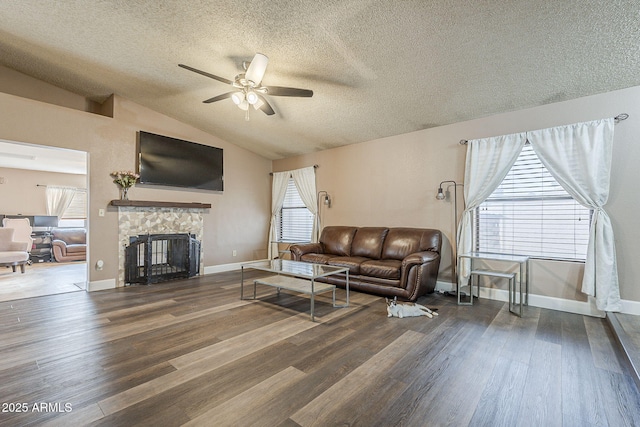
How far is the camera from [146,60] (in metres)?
3.57

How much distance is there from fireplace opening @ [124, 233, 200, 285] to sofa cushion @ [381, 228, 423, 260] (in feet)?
11.7

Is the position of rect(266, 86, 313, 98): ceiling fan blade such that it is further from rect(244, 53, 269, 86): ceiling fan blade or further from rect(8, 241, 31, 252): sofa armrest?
rect(8, 241, 31, 252): sofa armrest

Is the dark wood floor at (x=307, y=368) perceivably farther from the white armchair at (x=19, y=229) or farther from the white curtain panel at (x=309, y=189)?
the white armchair at (x=19, y=229)

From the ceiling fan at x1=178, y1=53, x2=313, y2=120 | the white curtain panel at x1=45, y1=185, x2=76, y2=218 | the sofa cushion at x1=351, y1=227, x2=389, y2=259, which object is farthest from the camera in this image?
the white curtain panel at x1=45, y1=185, x2=76, y2=218

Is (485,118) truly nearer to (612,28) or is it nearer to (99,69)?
(612,28)

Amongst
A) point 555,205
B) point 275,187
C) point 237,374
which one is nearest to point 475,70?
point 555,205

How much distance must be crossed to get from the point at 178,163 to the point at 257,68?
3.21 metres

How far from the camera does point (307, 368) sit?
2074 millimetres

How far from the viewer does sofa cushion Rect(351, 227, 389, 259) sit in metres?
4.71

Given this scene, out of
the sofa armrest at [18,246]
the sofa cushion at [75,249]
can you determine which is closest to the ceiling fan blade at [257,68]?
the sofa armrest at [18,246]

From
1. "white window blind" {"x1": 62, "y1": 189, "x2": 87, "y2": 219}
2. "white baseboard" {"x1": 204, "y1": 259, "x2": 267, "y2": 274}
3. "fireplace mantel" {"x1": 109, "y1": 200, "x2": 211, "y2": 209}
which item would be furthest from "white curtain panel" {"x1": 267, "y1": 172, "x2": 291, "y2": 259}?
"white window blind" {"x1": 62, "y1": 189, "x2": 87, "y2": 219}

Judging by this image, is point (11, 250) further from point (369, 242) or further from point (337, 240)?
point (369, 242)

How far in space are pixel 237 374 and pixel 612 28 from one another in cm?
403

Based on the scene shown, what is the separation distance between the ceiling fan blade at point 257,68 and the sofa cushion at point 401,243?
3025mm
